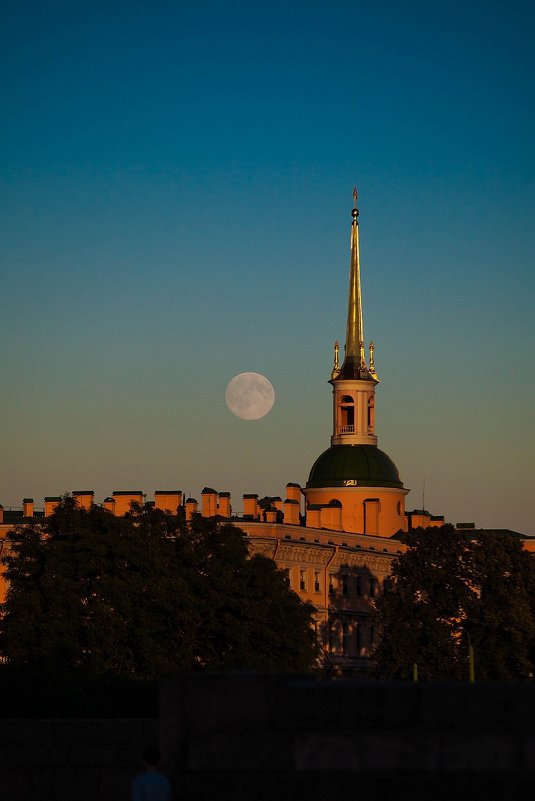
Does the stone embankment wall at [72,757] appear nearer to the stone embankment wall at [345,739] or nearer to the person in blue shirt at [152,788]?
the stone embankment wall at [345,739]

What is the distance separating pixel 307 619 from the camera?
236ft

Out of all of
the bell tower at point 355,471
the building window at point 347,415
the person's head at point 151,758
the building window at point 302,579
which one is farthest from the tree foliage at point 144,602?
the building window at point 347,415

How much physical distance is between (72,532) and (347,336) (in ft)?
269

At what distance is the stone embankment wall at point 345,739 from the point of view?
16.8 meters

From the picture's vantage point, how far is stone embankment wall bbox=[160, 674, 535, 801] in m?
16.8

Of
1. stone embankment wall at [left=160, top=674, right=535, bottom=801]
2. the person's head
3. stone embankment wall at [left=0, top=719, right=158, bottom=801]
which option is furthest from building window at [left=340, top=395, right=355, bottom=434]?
the person's head

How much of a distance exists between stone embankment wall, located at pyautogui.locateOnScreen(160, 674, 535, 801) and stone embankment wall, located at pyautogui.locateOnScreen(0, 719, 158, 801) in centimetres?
835

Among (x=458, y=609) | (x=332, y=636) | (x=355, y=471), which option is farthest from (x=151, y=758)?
(x=355, y=471)

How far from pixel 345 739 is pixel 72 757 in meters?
9.41

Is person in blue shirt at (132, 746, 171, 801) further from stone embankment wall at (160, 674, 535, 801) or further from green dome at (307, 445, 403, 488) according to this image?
green dome at (307, 445, 403, 488)

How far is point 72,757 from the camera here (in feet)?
83.7

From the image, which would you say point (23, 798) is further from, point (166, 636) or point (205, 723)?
point (166, 636)

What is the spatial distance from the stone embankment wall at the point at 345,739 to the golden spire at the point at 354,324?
13209cm

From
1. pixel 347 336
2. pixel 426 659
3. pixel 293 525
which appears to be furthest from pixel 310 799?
pixel 347 336
